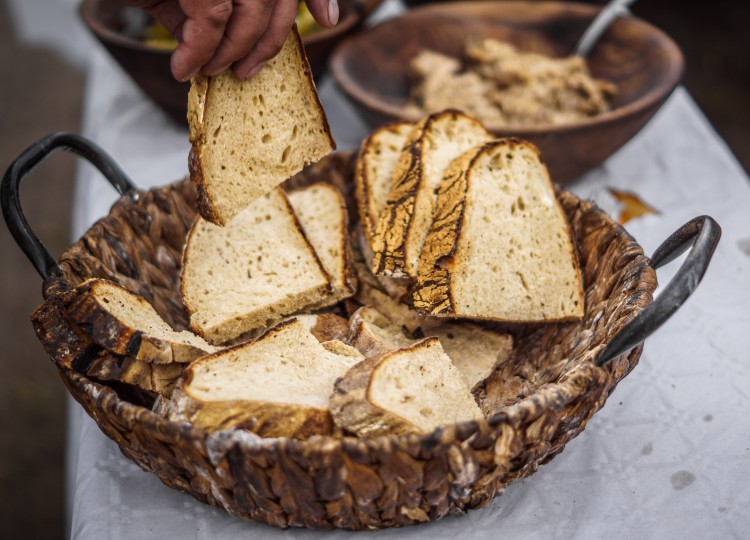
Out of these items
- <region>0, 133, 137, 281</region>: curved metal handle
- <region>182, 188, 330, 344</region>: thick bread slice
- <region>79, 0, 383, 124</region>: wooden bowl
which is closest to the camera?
<region>0, 133, 137, 281</region>: curved metal handle

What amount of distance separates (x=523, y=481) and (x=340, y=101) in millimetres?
1501

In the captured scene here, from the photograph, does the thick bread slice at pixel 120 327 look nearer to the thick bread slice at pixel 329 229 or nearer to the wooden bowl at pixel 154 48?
the thick bread slice at pixel 329 229

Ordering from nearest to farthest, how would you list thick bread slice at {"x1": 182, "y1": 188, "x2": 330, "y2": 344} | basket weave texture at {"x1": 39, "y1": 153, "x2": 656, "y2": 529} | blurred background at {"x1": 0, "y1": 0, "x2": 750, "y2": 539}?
basket weave texture at {"x1": 39, "y1": 153, "x2": 656, "y2": 529}, thick bread slice at {"x1": 182, "y1": 188, "x2": 330, "y2": 344}, blurred background at {"x1": 0, "y1": 0, "x2": 750, "y2": 539}

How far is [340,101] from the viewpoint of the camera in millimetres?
2240

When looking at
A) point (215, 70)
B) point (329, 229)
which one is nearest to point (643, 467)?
point (329, 229)

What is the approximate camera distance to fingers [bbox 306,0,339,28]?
1.23 meters

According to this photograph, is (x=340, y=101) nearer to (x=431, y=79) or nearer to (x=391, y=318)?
(x=431, y=79)

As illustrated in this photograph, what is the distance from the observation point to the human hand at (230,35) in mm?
1045

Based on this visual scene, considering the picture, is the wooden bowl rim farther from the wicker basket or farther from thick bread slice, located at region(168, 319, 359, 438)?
thick bread slice, located at region(168, 319, 359, 438)

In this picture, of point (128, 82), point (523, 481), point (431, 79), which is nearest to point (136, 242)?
point (523, 481)

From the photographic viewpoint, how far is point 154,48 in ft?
5.88

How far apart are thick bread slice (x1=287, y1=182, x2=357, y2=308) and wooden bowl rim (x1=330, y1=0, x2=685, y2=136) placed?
0.85 feet

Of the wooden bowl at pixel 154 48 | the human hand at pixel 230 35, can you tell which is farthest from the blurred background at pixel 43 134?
the human hand at pixel 230 35

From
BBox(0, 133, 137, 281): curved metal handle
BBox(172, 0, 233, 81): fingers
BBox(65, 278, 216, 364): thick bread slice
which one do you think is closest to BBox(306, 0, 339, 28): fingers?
BBox(172, 0, 233, 81): fingers
